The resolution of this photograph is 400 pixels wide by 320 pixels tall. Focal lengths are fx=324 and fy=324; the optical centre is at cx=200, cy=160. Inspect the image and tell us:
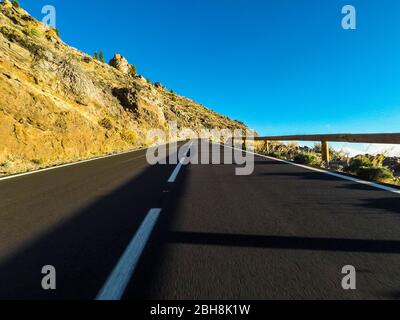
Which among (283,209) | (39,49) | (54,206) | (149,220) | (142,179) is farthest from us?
(39,49)

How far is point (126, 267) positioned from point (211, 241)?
113 cm

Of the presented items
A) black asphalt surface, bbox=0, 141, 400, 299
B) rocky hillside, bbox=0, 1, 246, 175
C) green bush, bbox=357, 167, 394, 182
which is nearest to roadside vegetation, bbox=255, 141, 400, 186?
green bush, bbox=357, 167, 394, 182

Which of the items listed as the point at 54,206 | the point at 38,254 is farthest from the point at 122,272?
the point at 54,206

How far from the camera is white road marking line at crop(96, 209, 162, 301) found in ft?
8.54

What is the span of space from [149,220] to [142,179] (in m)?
4.33

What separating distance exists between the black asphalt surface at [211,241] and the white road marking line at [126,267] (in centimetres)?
6

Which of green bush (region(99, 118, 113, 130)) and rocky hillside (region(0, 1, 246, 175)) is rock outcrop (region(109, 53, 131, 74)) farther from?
green bush (region(99, 118, 113, 130))

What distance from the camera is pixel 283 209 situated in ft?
17.4

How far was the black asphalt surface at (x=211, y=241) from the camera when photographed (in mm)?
2719

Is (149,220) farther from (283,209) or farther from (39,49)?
(39,49)

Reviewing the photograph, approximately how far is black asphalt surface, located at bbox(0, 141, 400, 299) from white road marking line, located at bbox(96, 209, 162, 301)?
2.5 inches

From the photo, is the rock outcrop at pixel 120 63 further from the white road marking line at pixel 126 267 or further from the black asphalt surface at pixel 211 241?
the white road marking line at pixel 126 267

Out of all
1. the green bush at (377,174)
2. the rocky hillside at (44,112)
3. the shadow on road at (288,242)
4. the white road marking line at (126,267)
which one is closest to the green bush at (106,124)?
the rocky hillside at (44,112)

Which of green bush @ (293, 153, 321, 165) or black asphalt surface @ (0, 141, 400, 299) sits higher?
green bush @ (293, 153, 321, 165)
